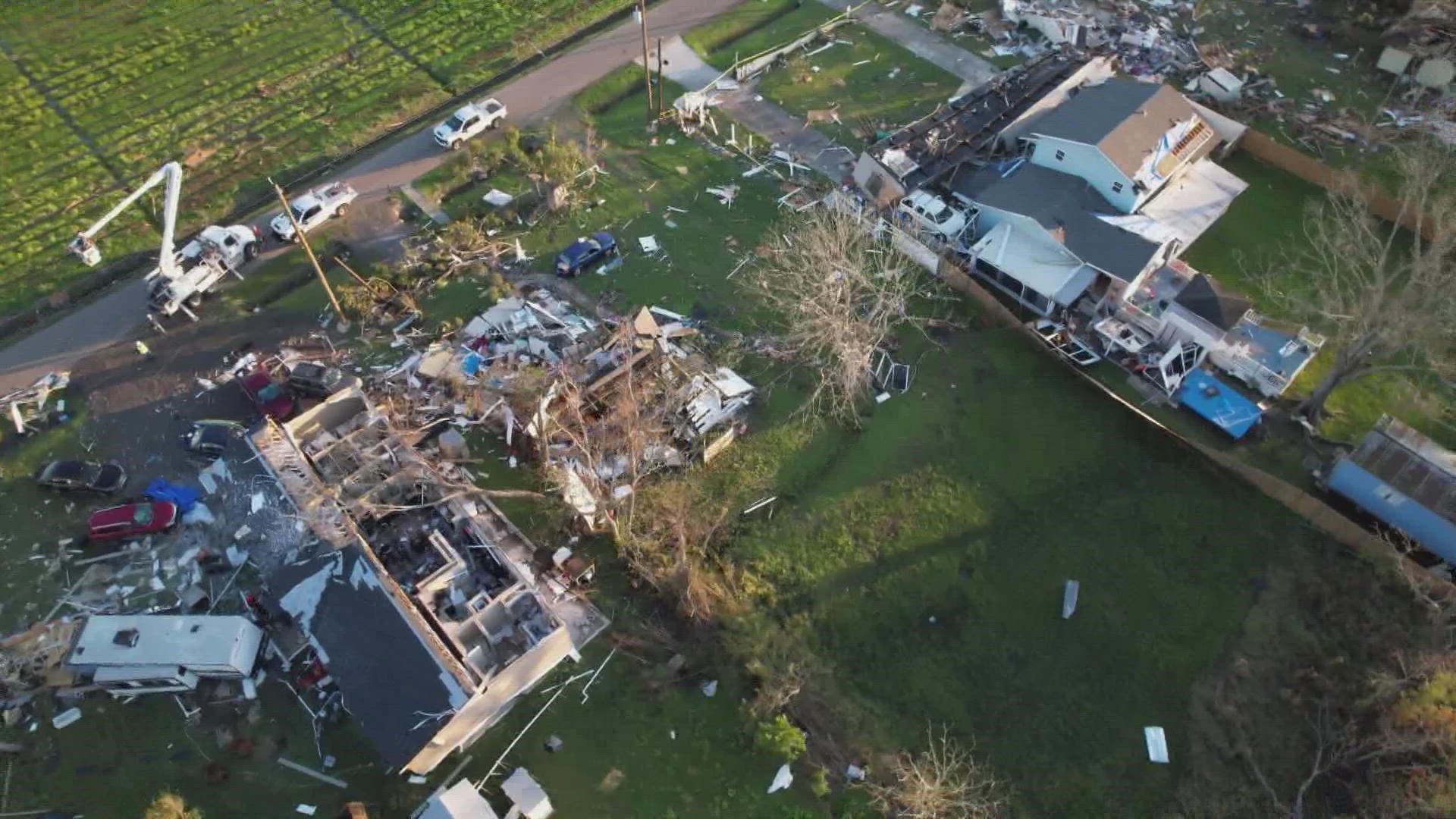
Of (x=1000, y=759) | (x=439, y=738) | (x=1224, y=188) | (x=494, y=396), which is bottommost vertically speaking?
(x=1000, y=759)

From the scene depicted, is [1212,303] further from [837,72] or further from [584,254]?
[584,254]

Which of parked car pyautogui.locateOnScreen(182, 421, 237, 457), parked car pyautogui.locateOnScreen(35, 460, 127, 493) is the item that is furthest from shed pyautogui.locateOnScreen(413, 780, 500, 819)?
parked car pyautogui.locateOnScreen(35, 460, 127, 493)

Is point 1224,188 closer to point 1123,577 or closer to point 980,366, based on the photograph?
point 980,366

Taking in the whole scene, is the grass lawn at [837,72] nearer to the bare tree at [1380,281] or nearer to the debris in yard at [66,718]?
the bare tree at [1380,281]

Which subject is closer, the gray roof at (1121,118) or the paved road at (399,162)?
the paved road at (399,162)

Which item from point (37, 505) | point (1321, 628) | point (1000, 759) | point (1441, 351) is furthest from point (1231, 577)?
Answer: point (37, 505)

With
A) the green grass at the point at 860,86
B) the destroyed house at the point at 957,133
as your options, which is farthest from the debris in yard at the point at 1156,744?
the green grass at the point at 860,86
